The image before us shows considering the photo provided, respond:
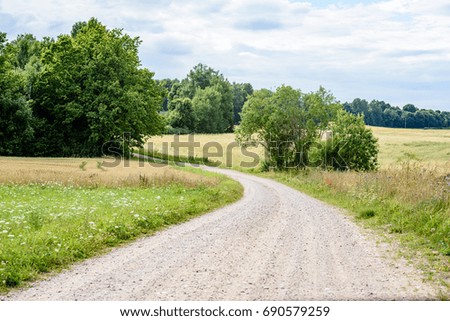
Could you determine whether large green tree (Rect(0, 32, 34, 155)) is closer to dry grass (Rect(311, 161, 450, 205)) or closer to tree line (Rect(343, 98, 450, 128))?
dry grass (Rect(311, 161, 450, 205))

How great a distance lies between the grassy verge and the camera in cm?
1123

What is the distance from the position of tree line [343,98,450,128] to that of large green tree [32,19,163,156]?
11151 centimetres

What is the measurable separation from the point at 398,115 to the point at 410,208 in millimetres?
165736

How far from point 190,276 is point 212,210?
1143 cm

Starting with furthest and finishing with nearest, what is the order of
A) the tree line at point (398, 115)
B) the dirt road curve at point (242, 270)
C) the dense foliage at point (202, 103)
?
the tree line at point (398, 115) < the dense foliage at point (202, 103) < the dirt road curve at point (242, 270)

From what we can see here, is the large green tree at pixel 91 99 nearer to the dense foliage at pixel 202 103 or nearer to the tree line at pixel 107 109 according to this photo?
the tree line at pixel 107 109

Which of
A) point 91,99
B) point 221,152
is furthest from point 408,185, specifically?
point 221,152

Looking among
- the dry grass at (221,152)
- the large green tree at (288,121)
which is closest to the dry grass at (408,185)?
the large green tree at (288,121)

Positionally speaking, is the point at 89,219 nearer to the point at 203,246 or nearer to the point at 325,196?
the point at 203,246

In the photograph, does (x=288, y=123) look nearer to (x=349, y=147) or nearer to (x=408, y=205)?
(x=349, y=147)

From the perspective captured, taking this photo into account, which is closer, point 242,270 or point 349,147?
point 242,270

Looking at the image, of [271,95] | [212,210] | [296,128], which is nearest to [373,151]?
[296,128]

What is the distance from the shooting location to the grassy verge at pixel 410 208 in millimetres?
11234

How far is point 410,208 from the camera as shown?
1520 cm
